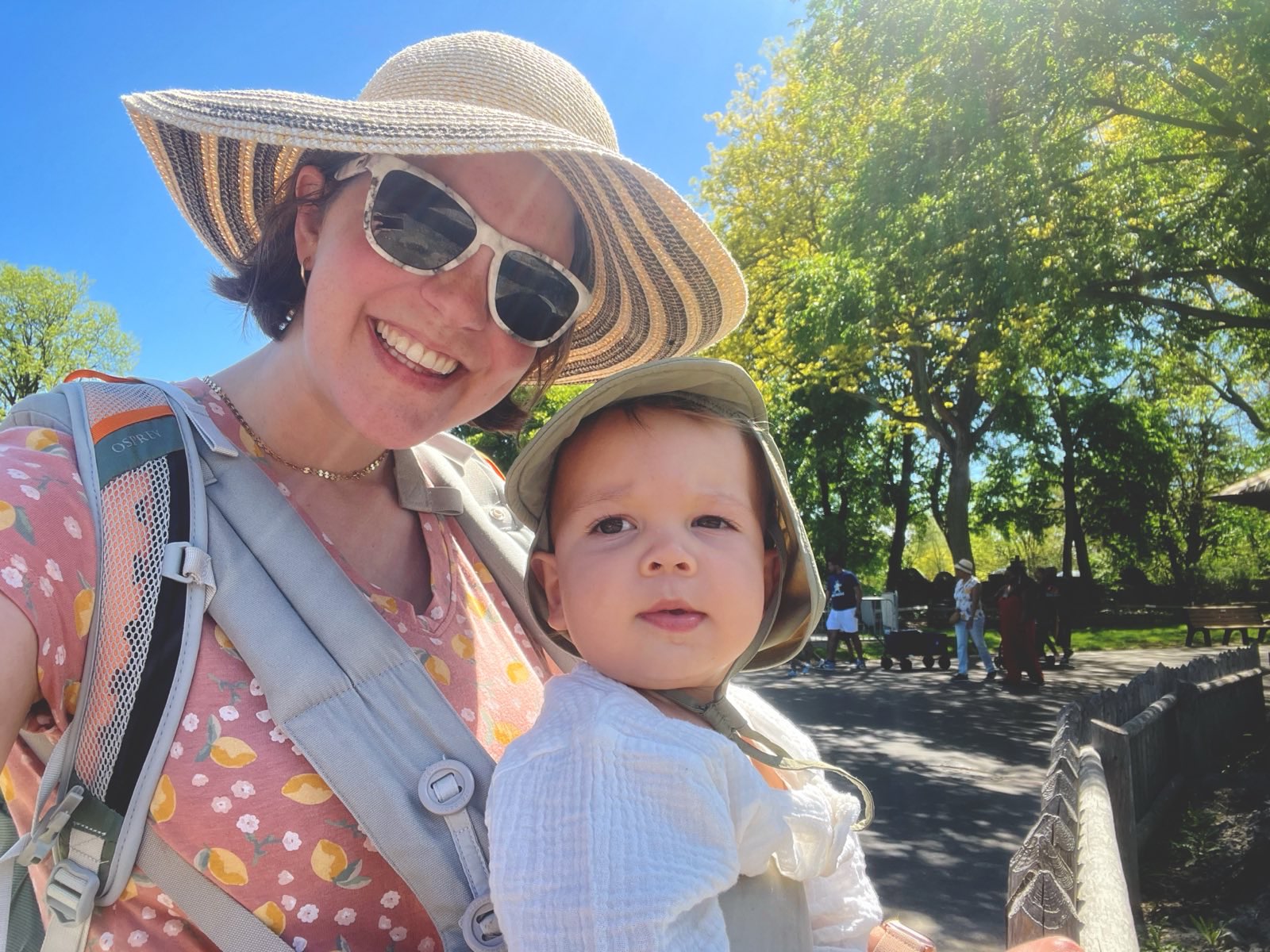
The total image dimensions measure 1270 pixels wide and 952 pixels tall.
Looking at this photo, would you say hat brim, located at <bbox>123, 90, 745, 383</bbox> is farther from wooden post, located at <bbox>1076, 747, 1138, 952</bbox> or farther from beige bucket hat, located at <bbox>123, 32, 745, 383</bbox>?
wooden post, located at <bbox>1076, 747, 1138, 952</bbox>

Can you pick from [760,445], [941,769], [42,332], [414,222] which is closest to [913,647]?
[941,769]

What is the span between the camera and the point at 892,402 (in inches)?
786

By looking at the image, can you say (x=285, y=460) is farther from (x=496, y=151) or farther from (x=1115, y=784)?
(x=1115, y=784)

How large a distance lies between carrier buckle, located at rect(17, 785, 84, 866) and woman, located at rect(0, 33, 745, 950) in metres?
0.10

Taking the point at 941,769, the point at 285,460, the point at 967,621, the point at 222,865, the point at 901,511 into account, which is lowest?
the point at 941,769

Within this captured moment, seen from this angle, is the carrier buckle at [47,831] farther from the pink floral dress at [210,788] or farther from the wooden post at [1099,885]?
the wooden post at [1099,885]

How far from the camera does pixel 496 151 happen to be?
1.49m

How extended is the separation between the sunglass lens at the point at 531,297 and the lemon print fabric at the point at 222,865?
983 mm

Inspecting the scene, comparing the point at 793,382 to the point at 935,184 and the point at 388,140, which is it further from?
the point at 388,140

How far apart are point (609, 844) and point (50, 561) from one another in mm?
795

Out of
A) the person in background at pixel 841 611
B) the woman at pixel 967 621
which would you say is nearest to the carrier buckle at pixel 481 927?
the woman at pixel 967 621

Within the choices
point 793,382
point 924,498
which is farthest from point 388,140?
point 924,498

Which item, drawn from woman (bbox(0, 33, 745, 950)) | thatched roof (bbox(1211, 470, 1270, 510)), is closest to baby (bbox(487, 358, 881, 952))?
woman (bbox(0, 33, 745, 950))

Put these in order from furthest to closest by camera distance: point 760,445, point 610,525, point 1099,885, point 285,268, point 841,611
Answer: point 841,611 → point 1099,885 → point 285,268 → point 760,445 → point 610,525
